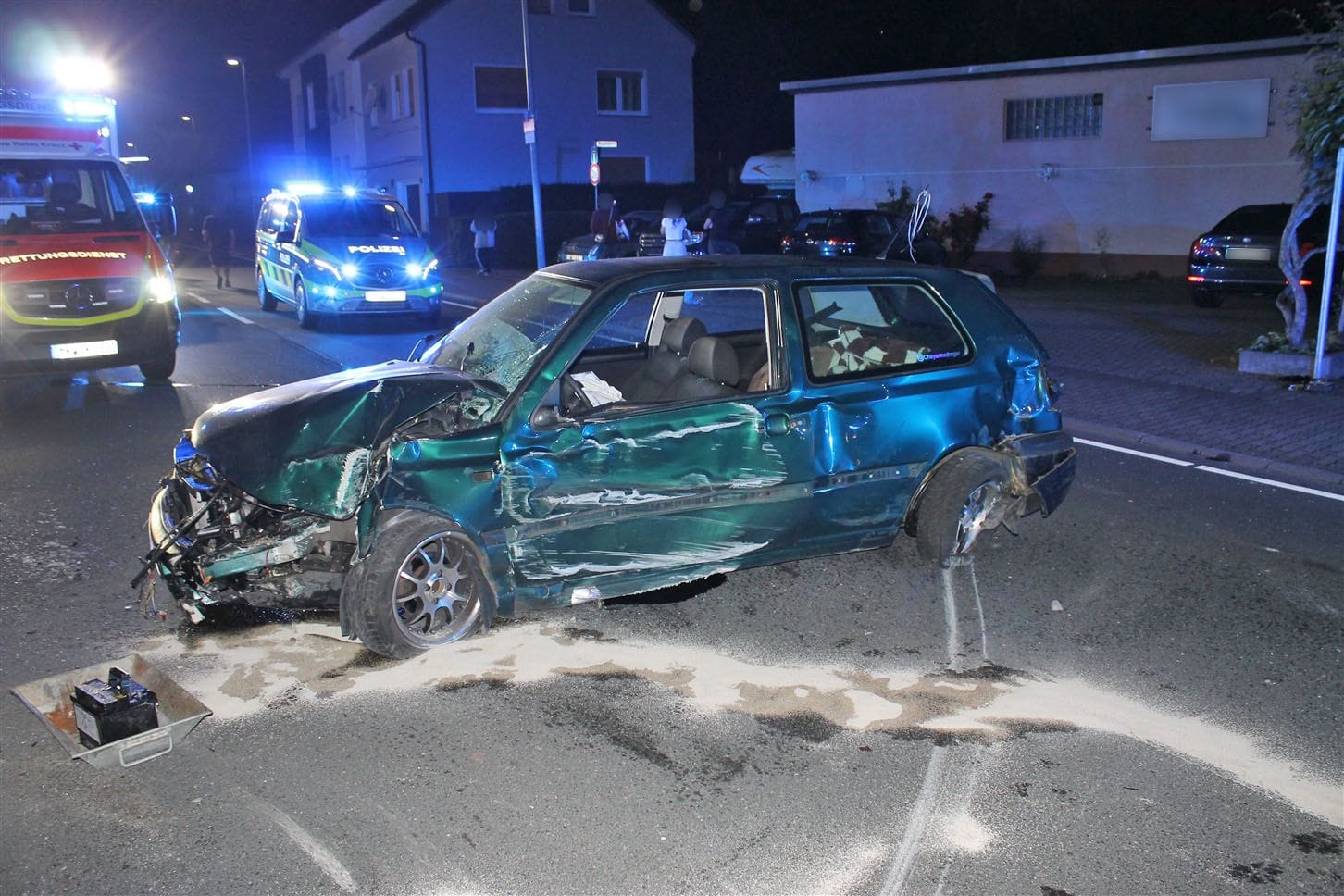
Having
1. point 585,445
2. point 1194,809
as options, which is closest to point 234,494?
point 585,445

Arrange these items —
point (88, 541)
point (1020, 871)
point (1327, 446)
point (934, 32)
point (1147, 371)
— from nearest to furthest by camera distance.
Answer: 1. point (1020, 871)
2. point (88, 541)
3. point (1327, 446)
4. point (1147, 371)
5. point (934, 32)

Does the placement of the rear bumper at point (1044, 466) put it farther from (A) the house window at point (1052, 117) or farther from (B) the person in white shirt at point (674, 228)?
(A) the house window at point (1052, 117)

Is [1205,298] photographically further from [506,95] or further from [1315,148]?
[506,95]

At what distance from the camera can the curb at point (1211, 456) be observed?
320 inches

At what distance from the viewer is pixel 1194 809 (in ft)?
12.4

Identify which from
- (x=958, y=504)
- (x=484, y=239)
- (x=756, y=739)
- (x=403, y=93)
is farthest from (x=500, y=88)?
(x=756, y=739)

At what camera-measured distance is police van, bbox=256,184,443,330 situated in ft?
53.4

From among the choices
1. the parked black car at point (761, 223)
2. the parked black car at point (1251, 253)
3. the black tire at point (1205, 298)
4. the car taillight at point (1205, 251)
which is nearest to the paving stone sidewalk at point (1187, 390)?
the black tire at point (1205, 298)

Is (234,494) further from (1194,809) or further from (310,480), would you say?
(1194,809)

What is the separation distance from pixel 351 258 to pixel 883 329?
11964mm

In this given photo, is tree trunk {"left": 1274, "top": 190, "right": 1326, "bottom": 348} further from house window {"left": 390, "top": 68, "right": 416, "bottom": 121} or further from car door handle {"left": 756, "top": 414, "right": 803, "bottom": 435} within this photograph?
house window {"left": 390, "top": 68, "right": 416, "bottom": 121}

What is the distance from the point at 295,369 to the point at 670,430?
8849mm

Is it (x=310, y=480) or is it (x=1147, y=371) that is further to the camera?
(x=1147, y=371)

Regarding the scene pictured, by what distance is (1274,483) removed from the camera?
317 inches
